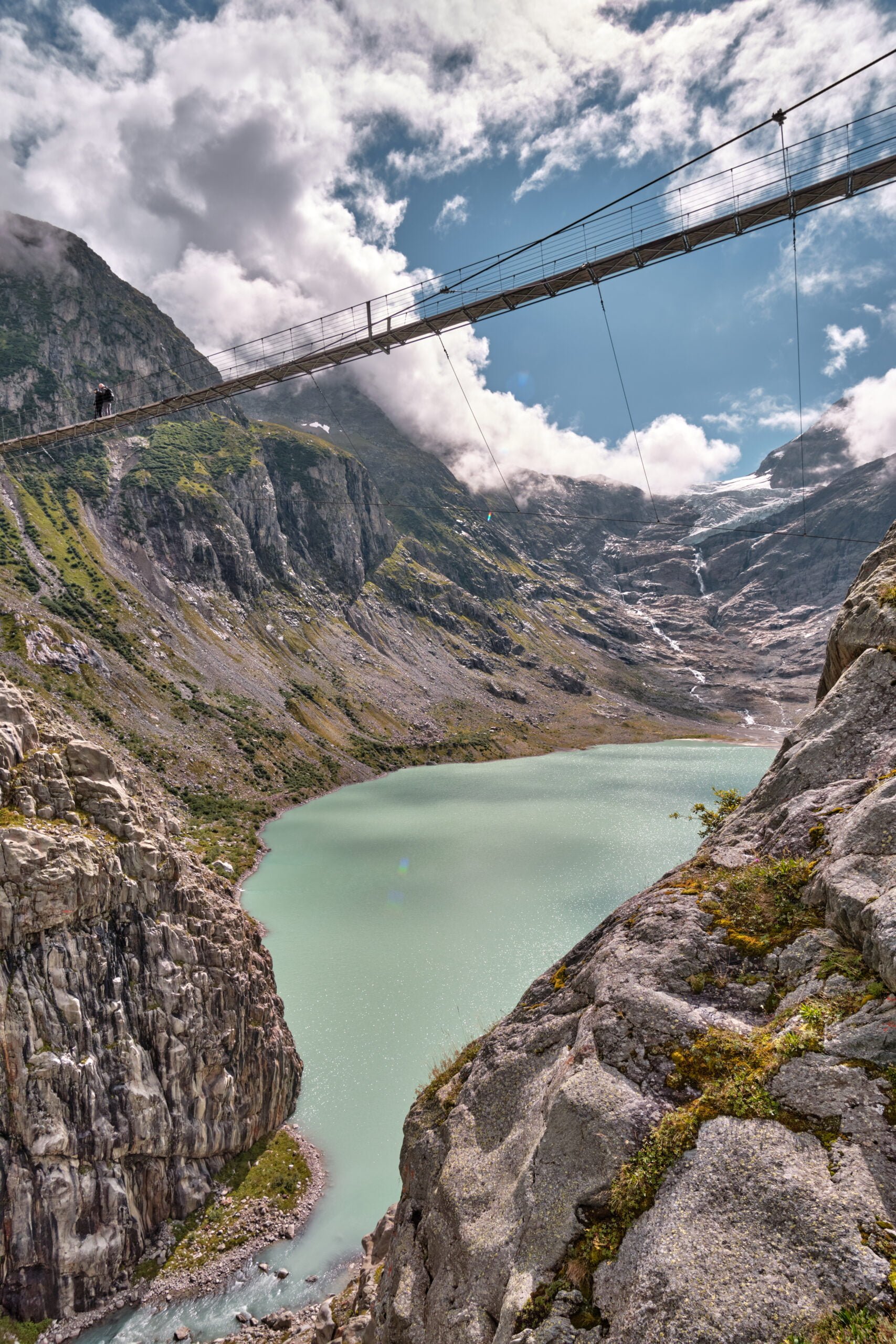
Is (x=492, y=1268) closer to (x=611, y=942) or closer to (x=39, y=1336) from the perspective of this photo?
(x=611, y=942)

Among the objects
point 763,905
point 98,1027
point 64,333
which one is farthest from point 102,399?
point 64,333

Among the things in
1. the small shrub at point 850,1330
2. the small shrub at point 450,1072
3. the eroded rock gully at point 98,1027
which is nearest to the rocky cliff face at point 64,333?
the eroded rock gully at point 98,1027

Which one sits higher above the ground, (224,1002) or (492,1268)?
(492,1268)

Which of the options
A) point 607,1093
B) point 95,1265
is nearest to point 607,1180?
point 607,1093

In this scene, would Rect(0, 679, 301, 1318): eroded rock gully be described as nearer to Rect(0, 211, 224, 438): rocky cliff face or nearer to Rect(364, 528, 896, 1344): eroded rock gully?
Rect(364, 528, 896, 1344): eroded rock gully

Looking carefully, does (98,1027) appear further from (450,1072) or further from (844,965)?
(844,965)

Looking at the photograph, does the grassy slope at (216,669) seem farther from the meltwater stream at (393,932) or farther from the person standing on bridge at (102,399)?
the person standing on bridge at (102,399)
